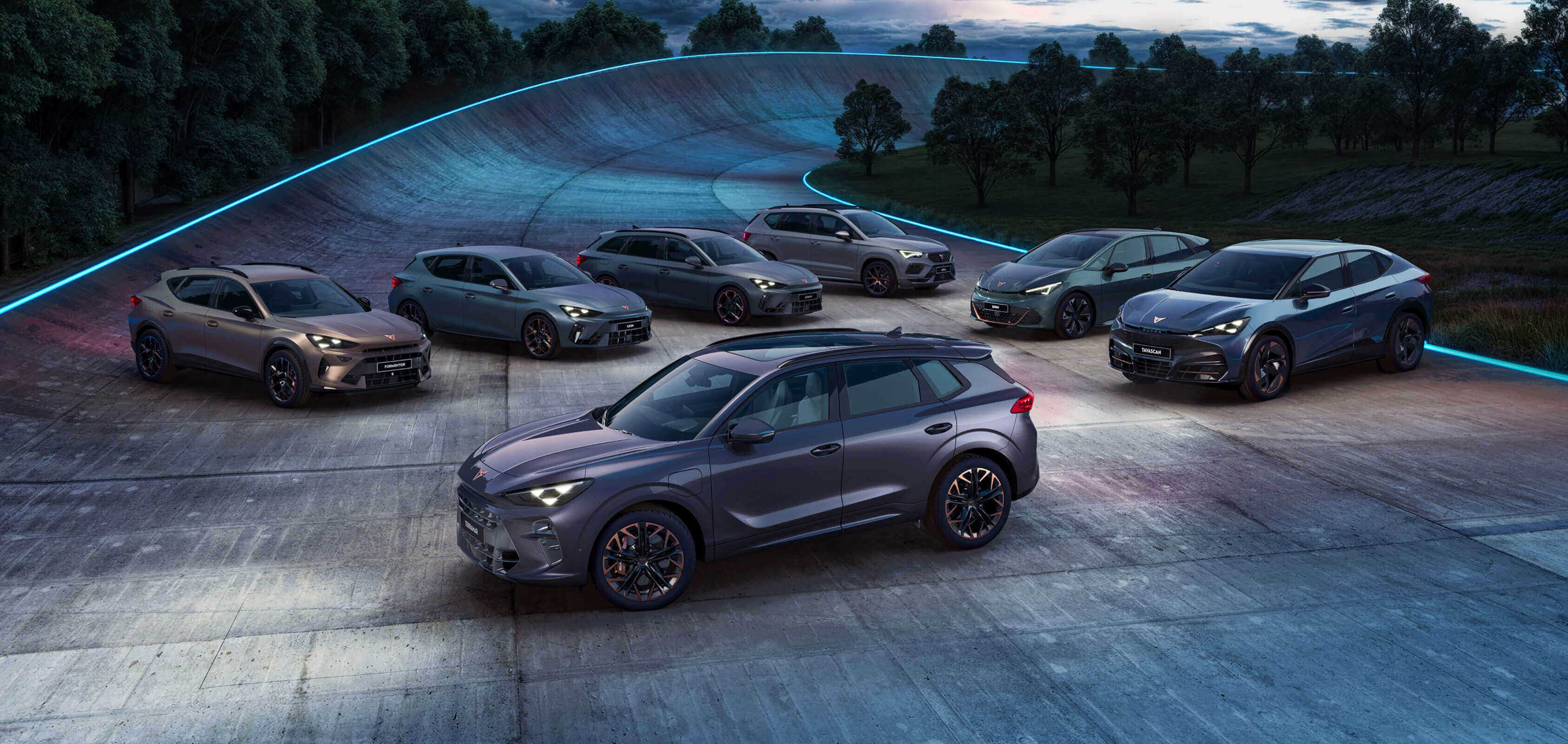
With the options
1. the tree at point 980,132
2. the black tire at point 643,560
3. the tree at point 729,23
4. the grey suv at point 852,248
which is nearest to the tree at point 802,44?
the tree at point 729,23

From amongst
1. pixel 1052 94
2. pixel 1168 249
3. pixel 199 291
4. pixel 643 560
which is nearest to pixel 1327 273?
pixel 1168 249

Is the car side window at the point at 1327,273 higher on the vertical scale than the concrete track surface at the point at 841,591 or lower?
higher

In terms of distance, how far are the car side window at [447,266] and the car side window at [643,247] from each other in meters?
3.29

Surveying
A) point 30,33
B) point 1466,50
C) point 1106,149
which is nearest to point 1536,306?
point 30,33

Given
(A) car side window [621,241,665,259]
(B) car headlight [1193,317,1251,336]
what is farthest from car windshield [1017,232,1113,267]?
(A) car side window [621,241,665,259]

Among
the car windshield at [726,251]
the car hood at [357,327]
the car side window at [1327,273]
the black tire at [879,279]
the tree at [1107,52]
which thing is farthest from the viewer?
the tree at [1107,52]

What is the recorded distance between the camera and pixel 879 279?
68.2 ft

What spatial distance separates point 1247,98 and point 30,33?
223ft

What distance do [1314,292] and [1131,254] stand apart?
442 centimetres

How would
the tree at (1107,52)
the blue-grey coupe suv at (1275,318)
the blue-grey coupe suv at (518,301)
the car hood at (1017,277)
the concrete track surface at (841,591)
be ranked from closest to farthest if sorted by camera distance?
the concrete track surface at (841,591), the blue-grey coupe suv at (1275,318), the blue-grey coupe suv at (518,301), the car hood at (1017,277), the tree at (1107,52)

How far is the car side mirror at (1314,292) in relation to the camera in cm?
1262

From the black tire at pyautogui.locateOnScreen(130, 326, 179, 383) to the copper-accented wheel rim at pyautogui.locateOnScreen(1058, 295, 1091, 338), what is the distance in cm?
1184

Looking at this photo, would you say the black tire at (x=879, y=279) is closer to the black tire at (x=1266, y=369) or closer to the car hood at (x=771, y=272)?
the car hood at (x=771, y=272)

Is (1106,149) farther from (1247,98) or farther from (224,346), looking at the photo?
(224,346)
